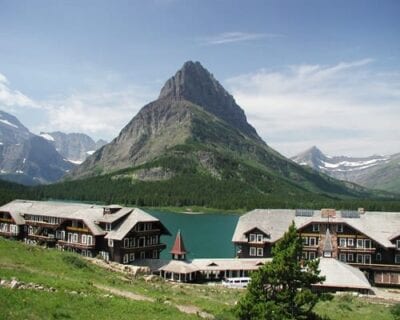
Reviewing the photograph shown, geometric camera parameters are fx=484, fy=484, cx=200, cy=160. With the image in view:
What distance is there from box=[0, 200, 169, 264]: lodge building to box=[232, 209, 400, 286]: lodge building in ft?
53.1

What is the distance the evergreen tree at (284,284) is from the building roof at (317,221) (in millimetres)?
42709

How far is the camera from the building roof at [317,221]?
78.7 metres

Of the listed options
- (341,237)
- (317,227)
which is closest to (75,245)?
(317,227)

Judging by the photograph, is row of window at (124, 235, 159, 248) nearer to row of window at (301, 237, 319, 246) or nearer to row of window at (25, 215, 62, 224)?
row of window at (25, 215, 62, 224)

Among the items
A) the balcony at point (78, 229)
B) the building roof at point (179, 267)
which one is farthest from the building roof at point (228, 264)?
the balcony at point (78, 229)

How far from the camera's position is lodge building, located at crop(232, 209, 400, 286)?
7644 cm

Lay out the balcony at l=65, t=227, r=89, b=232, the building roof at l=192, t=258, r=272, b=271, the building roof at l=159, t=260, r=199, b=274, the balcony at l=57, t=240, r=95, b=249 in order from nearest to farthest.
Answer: the building roof at l=159, t=260, r=199, b=274, the building roof at l=192, t=258, r=272, b=271, the balcony at l=57, t=240, r=95, b=249, the balcony at l=65, t=227, r=89, b=232

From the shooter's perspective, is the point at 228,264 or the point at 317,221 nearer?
the point at 228,264

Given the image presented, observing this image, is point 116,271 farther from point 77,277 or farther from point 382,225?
point 382,225

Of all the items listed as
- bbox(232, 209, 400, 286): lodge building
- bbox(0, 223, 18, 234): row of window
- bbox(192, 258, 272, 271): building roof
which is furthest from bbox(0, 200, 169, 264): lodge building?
bbox(232, 209, 400, 286): lodge building

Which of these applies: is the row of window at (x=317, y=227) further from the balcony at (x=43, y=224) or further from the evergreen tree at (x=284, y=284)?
the balcony at (x=43, y=224)

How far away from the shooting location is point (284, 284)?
38.8 metres

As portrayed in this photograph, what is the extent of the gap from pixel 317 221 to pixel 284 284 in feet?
147

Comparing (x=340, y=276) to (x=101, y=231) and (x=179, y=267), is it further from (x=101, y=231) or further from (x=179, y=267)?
(x=101, y=231)
